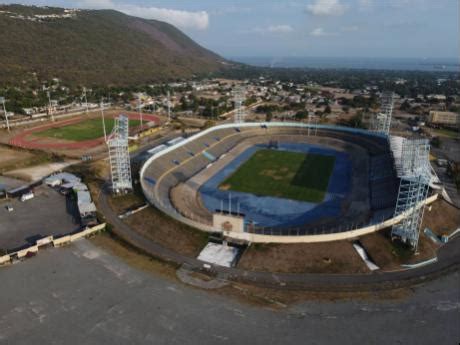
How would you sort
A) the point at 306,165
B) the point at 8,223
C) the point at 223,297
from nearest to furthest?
the point at 223,297
the point at 8,223
the point at 306,165

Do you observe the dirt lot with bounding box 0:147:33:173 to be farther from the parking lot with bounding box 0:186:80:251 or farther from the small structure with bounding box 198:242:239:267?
the small structure with bounding box 198:242:239:267

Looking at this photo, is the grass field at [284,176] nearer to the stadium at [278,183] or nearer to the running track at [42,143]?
the stadium at [278,183]

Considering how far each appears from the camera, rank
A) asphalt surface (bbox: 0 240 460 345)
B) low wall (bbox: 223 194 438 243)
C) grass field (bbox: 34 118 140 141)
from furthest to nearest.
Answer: grass field (bbox: 34 118 140 141) < low wall (bbox: 223 194 438 243) < asphalt surface (bbox: 0 240 460 345)

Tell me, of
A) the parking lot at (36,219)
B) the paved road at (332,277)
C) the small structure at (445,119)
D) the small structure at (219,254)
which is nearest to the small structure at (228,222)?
the small structure at (219,254)

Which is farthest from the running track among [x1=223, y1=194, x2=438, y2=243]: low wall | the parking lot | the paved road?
[x1=223, y1=194, x2=438, y2=243]: low wall

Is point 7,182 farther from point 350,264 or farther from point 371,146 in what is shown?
point 371,146

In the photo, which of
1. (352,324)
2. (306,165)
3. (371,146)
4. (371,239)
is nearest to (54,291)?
(352,324)

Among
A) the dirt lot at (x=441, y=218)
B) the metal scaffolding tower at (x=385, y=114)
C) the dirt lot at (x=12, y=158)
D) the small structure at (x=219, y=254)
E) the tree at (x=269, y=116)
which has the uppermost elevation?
the metal scaffolding tower at (x=385, y=114)
